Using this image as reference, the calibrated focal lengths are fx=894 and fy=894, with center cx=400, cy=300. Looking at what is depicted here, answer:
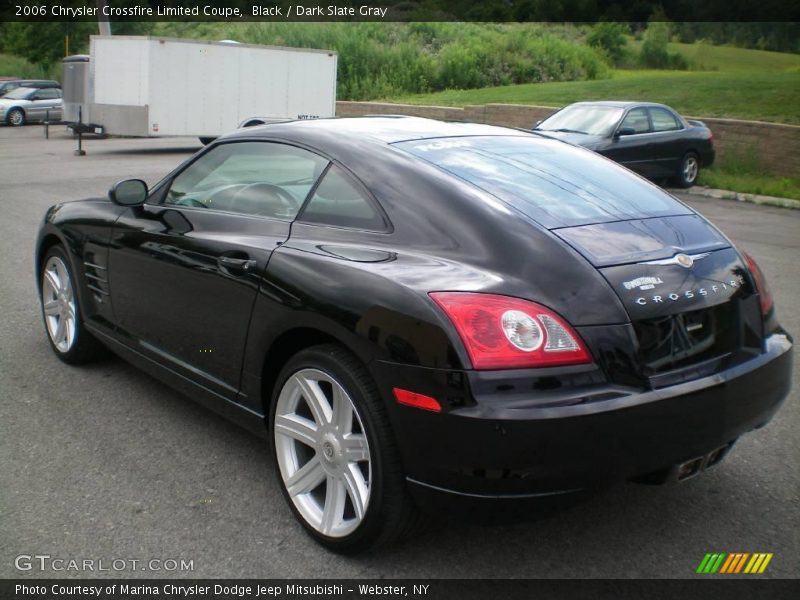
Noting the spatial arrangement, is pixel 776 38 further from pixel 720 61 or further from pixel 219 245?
pixel 219 245

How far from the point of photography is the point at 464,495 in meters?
2.86

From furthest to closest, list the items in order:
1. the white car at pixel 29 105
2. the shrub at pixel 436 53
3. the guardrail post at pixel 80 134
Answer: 1. the shrub at pixel 436 53
2. the white car at pixel 29 105
3. the guardrail post at pixel 80 134

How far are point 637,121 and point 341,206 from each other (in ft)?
43.9

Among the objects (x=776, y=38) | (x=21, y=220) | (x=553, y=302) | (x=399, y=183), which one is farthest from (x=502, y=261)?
(x=776, y=38)

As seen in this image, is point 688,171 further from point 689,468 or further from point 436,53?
point 436,53

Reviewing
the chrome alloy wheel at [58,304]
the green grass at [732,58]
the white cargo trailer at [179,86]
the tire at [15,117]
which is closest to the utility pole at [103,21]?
the white cargo trailer at [179,86]

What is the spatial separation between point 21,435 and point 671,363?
3.11 m

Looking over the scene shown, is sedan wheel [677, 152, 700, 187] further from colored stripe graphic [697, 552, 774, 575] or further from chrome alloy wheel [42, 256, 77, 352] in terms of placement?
colored stripe graphic [697, 552, 774, 575]

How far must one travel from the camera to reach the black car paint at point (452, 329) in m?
2.81

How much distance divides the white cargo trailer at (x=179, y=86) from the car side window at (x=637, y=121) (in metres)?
9.86

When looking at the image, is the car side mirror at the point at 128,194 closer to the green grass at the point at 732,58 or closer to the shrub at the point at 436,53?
the green grass at the point at 732,58

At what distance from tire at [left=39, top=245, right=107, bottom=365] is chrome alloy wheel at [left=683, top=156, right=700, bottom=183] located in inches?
533

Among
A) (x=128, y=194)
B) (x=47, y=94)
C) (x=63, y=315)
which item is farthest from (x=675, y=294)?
(x=47, y=94)

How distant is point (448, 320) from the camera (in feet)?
9.45
